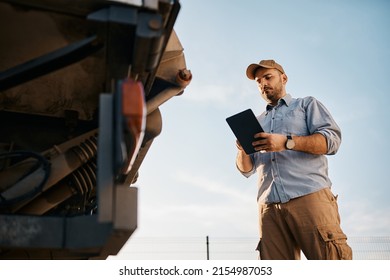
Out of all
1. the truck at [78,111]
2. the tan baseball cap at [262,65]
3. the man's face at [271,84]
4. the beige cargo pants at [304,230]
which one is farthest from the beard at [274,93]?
the truck at [78,111]

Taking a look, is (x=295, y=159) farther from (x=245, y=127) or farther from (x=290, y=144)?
(x=245, y=127)

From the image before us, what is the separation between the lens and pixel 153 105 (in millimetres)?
2541

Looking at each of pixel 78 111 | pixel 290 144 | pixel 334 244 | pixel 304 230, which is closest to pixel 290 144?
pixel 290 144

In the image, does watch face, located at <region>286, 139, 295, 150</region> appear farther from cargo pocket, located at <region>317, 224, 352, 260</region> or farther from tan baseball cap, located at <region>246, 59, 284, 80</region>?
tan baseball cap, located at <region>246, 59, 284, 80</region>

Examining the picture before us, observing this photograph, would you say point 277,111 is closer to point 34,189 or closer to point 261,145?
point 261,145

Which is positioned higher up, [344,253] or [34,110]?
[34,110]

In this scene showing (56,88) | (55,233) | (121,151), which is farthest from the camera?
(56,88)

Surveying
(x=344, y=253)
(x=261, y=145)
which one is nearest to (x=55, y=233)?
(x=261, y=145)

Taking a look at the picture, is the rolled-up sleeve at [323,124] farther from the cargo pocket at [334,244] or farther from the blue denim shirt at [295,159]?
the cargo pocket at [334,244]

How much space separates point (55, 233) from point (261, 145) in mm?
1553

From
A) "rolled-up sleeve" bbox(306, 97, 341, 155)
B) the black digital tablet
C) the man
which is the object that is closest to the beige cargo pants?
the man

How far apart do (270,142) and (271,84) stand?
719mm

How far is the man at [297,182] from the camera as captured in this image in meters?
2.80

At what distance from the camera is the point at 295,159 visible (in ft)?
10.1
